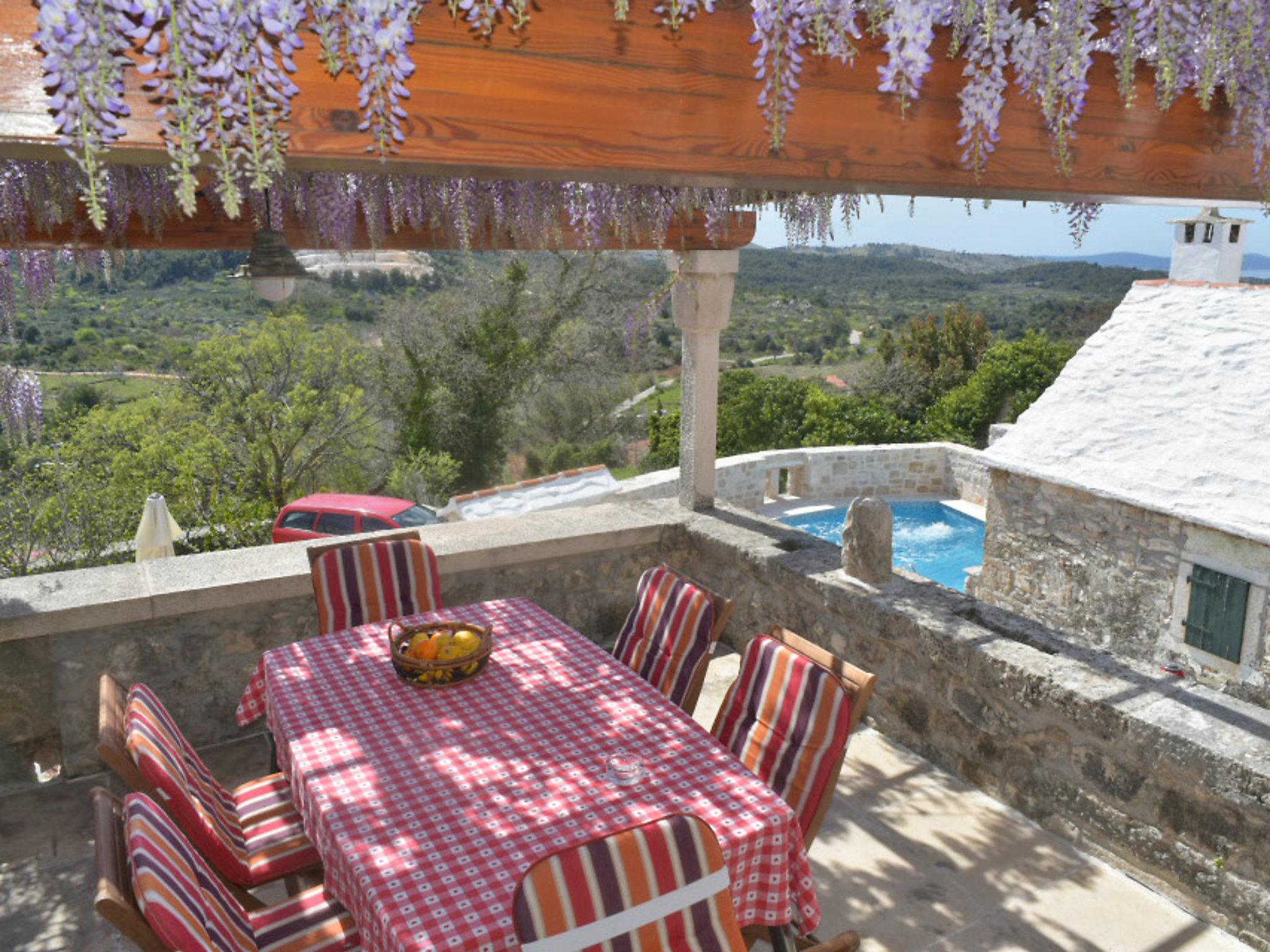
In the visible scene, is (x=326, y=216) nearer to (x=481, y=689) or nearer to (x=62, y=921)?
(x=481, y=689)

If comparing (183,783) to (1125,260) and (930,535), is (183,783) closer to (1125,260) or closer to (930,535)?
(930,535)

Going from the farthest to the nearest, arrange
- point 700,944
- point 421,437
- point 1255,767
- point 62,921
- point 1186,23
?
point 421,437 → point 62,921 → point 1255,767 → point 1186,23 → point 700,944

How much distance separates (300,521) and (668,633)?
30.5 ft

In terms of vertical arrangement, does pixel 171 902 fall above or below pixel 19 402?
below

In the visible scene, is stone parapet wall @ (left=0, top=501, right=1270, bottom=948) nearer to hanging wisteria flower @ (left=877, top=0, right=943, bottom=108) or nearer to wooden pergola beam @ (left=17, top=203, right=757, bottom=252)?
wooden pergola beam @ (left=17, top=203, right=757, bottom=252)

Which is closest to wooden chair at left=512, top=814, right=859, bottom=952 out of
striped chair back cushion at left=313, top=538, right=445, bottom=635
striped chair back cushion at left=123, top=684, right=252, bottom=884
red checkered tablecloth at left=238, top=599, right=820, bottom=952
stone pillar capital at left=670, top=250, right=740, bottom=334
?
red checkered tablecloth at left=238, top=599, right=820, bottom=952

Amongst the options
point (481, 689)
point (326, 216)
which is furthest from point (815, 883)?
point (326, 216)

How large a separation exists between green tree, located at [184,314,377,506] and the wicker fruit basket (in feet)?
44.6

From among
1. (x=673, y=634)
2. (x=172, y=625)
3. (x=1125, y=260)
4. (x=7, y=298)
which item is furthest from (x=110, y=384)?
(x=1125, y=260)

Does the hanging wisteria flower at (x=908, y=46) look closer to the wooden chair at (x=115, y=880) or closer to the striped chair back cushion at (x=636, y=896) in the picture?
the striped chair back cushion at (x=636, y=896)

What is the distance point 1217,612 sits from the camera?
27.8 ft

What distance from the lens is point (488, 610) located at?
3.46 m

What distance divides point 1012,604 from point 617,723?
9.43 meters

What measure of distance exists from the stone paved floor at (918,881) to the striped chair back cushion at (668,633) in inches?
29.7
